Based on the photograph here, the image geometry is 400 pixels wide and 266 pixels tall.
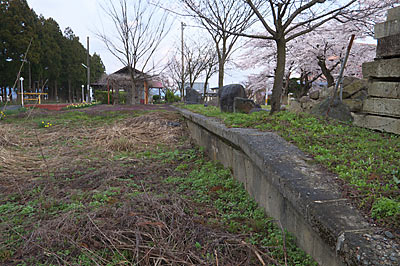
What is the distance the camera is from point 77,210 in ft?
8.52

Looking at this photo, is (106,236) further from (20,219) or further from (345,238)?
(345,238)

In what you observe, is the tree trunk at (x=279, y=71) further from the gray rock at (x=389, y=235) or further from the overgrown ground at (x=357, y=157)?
the gray rock at (x=389, y=235)

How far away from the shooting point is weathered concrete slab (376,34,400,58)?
3326mm

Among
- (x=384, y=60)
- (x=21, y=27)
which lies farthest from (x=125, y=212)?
(x=21, y=27)

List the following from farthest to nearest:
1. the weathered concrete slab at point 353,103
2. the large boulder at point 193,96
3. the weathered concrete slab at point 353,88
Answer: the large boulder at point 193,96
the weathered concrete slab at point 353,88
the weathered concrete slab at point 353,103

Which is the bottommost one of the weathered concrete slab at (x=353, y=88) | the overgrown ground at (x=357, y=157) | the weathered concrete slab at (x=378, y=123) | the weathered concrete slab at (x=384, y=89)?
the overgrown ground at (x=357, y=157)

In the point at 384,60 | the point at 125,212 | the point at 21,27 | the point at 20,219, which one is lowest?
the point at 20,219

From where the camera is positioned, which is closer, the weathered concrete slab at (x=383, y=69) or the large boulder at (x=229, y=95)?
the weathered concrete slab at (x=383, y=69)

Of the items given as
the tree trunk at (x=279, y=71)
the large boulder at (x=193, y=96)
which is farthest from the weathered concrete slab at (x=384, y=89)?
the large boulder at (x=193, y=96)

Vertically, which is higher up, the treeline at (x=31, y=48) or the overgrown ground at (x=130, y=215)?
the treeline at (x=31, y=48)

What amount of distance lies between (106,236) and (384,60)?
3809 mm

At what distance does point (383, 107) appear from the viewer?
3564 millimetres

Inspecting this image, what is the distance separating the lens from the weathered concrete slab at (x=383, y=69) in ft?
11.0

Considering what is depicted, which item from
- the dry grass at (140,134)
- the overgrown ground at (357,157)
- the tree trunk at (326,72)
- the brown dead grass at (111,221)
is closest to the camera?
the overgrown ground at (357,157)
